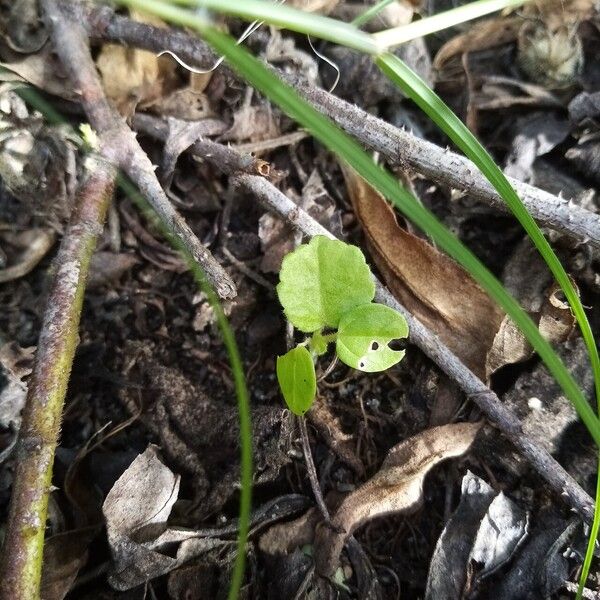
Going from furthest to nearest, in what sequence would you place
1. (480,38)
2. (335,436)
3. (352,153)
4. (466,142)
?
(480,38) < (335,436) < (466,142) < (352,153)

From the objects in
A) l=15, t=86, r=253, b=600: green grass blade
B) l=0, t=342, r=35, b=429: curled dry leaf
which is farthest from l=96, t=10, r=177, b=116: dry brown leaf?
l=0, t=342, r=35, b=429: curled dry leaf

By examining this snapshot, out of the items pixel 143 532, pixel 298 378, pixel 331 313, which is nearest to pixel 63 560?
pixel 143 532

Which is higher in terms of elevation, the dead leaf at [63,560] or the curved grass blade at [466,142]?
the curved grass blade at [466,142]

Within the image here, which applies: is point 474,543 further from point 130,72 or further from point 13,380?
point 130,72

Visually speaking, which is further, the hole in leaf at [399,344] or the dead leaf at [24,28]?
the dead leaf at [24,28]

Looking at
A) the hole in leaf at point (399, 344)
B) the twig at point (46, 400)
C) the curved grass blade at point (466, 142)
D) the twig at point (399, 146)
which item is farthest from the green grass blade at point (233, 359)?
the curved grass blade at point (466, 142)

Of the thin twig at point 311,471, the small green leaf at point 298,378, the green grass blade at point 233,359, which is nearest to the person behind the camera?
the green grass blade at point 233,359

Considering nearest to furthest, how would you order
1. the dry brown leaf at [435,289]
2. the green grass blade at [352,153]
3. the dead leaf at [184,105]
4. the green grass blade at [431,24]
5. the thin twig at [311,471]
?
the green grass blade at [352,153], the green grass blade at [431,24], the thin twig at [311,471], the dry brown leaf at [435,289], the dead leaf at [184,105]

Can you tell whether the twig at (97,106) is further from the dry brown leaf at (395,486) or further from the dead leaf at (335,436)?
the dry brown leaf at (395,486)
